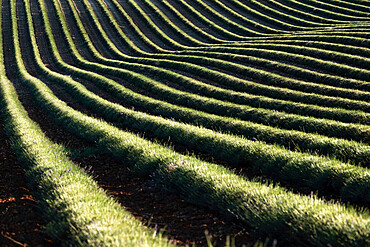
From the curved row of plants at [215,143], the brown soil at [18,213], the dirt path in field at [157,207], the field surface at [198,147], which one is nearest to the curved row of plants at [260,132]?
the field surface at [198,147]

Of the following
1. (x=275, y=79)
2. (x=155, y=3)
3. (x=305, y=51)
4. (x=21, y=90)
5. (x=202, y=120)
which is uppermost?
(x=155, y=3)

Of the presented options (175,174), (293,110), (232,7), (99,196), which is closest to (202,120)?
(293,110)

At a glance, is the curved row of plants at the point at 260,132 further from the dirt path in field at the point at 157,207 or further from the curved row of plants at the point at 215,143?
the dirt path in field at the point at 157,207

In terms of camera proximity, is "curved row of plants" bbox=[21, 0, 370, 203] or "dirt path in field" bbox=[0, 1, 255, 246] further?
"curved row of plants" bbox=[21, 0, 370, 203]

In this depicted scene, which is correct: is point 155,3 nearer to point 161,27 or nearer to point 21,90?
point 161,27

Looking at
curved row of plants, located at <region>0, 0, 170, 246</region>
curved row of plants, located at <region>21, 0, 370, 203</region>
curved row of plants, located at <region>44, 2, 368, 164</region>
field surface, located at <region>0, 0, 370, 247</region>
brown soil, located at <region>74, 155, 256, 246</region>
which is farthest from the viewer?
curved row of plants, located at <region>44, 2, 368, 164</region>

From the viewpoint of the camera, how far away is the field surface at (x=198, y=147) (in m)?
5.02

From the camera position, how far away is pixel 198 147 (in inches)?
403

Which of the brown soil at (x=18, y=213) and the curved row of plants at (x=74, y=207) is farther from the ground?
the curved row of plants at (x=74, y=207)

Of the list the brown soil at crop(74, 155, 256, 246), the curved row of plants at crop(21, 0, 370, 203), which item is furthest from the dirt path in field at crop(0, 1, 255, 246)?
the curved row of plants at crop(21, 0, 370, 203)

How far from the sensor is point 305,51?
2728 centimetres

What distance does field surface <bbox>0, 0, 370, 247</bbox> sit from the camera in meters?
5.02

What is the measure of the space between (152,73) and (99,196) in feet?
75.1

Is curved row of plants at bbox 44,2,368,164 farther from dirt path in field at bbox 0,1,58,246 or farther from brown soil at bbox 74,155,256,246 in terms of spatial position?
dirt path in field at bbox 0,1,58,246
